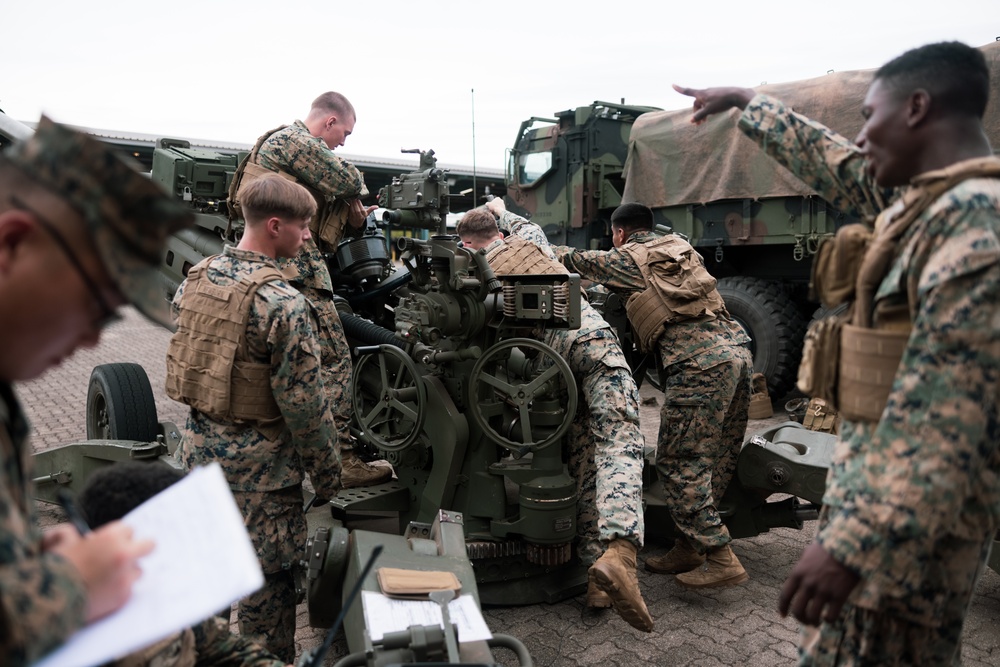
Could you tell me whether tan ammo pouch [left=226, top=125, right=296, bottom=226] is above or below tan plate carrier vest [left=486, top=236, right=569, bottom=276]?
above

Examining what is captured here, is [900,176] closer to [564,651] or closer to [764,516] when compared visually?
[564,651]

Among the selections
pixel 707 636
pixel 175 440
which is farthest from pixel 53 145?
pixel 175 440

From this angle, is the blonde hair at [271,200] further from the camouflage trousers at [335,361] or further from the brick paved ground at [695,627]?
the camouflage trousers at [335,361]

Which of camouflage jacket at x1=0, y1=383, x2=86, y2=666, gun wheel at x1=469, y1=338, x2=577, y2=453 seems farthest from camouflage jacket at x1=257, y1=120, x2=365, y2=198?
camouflage jacket at x1=0, y1=383, x2=86, y2=666

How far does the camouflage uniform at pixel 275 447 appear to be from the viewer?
9.46ft

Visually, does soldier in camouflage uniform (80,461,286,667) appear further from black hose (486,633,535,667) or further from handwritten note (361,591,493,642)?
black hose (486,633,535,667)

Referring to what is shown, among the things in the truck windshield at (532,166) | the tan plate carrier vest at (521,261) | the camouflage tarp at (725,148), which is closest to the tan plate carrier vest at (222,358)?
the tan plate carrier vest at (521,261)

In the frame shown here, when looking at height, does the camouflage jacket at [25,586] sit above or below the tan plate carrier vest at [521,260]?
above

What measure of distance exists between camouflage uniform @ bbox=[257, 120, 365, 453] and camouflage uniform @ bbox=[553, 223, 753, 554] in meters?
1.51

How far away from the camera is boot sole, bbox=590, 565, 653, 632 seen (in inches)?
127

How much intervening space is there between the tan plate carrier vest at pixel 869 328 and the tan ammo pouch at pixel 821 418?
4528 millimetres

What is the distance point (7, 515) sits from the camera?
998 mm

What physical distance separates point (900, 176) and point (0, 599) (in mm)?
1827

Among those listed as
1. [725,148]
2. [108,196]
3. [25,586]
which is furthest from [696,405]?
[725,148]
